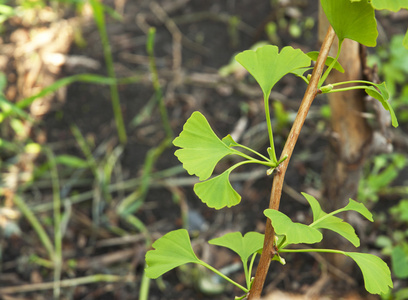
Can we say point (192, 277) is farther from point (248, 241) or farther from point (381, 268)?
point (381, 268)

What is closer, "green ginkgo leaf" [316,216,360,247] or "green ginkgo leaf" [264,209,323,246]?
"green ginkgo leaf" [264,209,323,246]

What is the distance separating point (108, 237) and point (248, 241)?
1032mm

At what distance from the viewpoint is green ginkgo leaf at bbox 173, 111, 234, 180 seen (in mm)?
519

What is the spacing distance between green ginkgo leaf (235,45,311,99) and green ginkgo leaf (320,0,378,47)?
0.20ft

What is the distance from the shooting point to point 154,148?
178cm

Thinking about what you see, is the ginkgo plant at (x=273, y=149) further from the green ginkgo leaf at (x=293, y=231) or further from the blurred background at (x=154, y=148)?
the blurred background at (x=154, y=148)

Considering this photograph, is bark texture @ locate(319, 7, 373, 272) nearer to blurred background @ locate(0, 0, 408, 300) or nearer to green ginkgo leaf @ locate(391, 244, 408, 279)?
blurred background @ locate(0, 0, 408, 300)

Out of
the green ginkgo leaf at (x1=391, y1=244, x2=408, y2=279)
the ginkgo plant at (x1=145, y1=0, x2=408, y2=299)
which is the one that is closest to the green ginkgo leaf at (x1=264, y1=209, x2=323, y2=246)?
the ginkgo plant at (x1=145, y1=0, x2=408, y2=299)

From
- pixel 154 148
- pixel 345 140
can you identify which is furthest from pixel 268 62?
pixel 154 148

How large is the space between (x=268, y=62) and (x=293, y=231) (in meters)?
0.22

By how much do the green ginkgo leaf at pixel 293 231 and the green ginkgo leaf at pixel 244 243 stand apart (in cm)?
17

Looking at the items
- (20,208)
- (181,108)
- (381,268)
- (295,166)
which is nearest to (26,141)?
(20,208)

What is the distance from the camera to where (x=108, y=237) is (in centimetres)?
156

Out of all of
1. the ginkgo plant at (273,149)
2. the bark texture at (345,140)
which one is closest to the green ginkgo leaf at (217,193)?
the ginkgo plant at (273,149)
